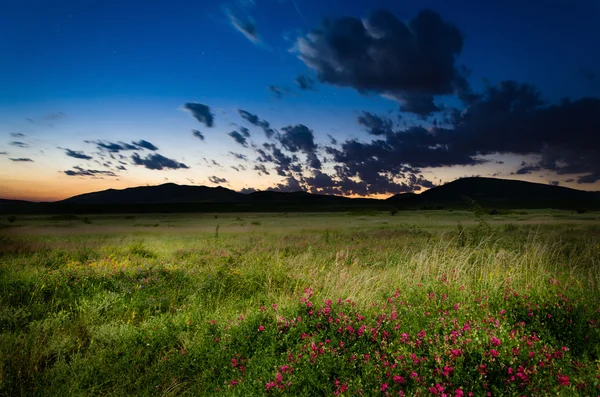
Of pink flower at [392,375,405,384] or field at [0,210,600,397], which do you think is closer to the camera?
pink flower at [392,375,405,384]

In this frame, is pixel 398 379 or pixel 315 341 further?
pixel 315 341

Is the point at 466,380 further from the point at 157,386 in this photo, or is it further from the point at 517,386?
the point at 157,386

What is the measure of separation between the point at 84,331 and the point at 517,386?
6.85 metres

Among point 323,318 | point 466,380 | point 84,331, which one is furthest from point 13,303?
point 466,380

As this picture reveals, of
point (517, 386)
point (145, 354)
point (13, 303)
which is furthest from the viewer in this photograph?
point (13, 303)

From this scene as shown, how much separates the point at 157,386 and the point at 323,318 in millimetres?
2590

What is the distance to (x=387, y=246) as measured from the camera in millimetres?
16688

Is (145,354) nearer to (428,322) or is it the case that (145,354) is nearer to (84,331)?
(84,331)

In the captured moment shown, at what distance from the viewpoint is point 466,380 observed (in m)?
4.00

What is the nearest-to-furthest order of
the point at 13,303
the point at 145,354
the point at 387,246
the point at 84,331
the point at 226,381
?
1. the point at 226,381
2. the point at 145,354
3. the point at 84,331
4. the point at 13,303
5. the point at 387,246

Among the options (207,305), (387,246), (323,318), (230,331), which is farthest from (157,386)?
(387,246)

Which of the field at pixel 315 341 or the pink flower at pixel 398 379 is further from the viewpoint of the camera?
the field at pixel 315 341

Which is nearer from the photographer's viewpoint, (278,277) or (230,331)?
(230,331)

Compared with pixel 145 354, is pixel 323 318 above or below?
above
